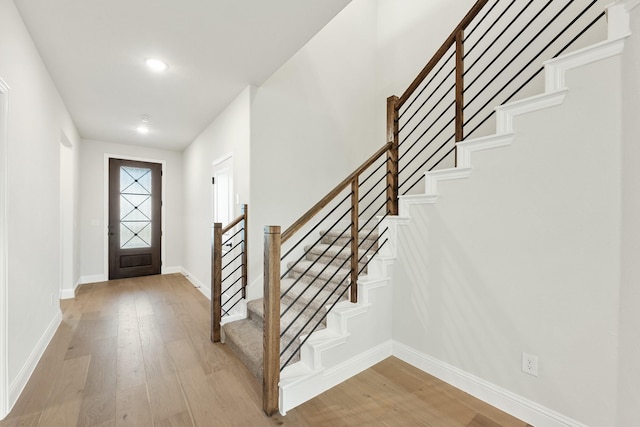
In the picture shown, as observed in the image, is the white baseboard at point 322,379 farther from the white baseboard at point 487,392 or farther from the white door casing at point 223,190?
the white door casing at point 223,190

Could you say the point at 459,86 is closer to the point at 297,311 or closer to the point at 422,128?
the point at 422,128

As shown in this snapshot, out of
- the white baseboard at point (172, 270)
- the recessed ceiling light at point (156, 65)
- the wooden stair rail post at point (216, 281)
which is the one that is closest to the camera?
the recessed ceiling light at point (156, 65)

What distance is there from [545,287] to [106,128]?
235 inches

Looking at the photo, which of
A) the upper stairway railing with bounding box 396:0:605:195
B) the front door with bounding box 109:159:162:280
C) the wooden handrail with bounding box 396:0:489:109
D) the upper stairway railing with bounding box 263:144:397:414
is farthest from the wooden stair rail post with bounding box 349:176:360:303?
the front door with bounding box 109:159:162:280

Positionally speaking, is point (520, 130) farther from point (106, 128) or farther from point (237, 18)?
point (106, 128)

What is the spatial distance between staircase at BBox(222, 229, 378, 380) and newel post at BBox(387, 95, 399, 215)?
1.11 ft

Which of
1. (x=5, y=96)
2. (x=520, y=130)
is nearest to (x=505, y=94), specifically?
(x=520, y=130)

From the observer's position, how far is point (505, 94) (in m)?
2.87

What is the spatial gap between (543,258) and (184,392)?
8.59ft

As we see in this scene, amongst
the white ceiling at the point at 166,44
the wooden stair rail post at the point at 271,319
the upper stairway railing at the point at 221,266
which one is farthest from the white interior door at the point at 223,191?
the wooden stair rail post at the point at 271,319

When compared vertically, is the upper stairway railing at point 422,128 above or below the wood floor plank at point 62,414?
above

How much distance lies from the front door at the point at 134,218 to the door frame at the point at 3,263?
4102 millimetres

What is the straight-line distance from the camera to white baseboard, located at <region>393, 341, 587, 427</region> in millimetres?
1699

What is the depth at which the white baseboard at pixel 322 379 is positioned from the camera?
186cm
